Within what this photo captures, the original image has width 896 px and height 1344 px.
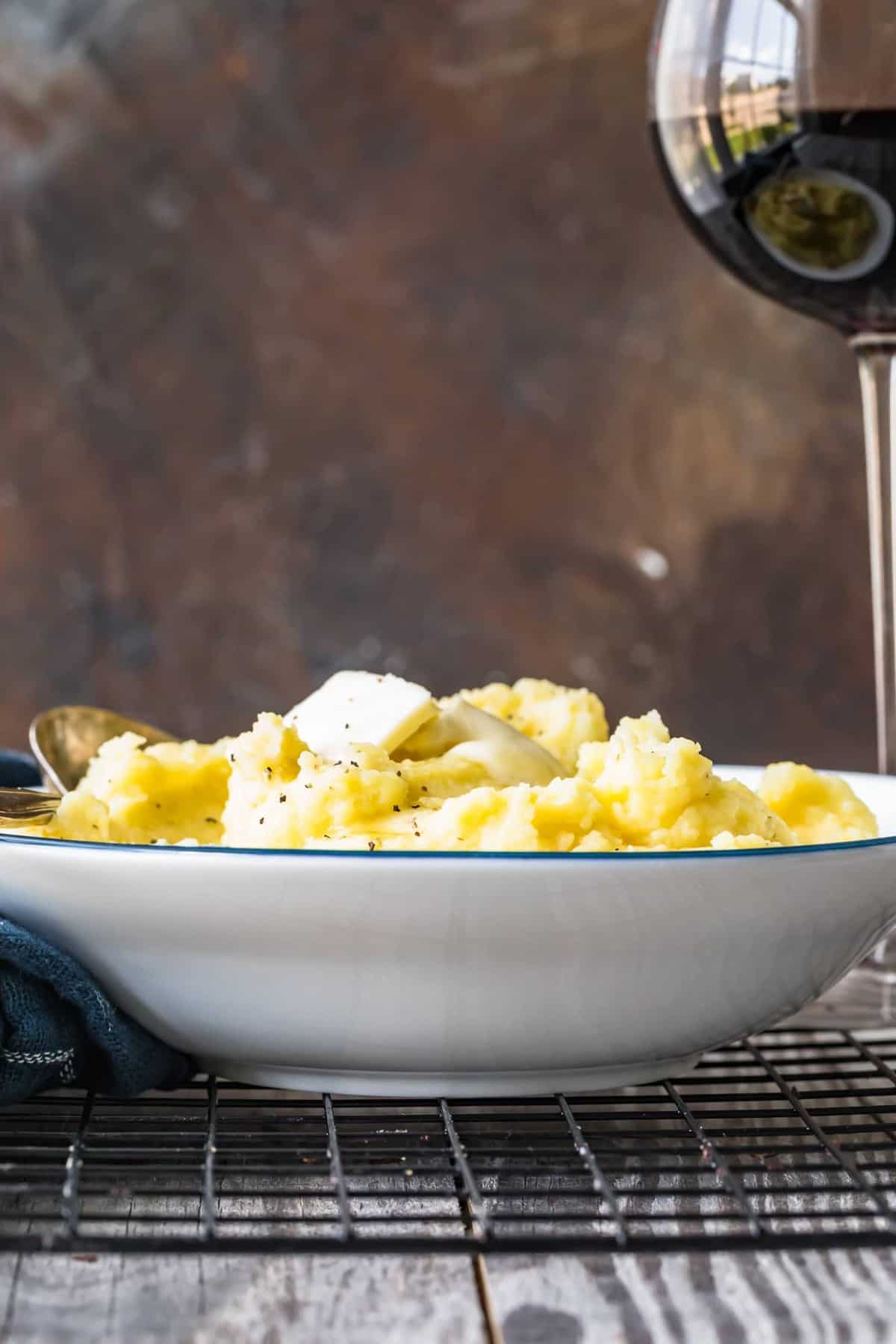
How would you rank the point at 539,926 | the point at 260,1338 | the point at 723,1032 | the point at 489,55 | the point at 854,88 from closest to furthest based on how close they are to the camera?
the point at 260,1338, the point at 539,926, the point at 723,1032, the point at 854,88, the point at 489,55

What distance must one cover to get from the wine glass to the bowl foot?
0.42m

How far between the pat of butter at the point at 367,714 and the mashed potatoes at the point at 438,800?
0.06ft

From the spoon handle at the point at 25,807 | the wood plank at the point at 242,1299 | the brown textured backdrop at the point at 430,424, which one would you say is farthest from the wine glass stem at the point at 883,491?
the brown textured backdrop at the point at 430,424

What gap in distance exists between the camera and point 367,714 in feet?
3.24

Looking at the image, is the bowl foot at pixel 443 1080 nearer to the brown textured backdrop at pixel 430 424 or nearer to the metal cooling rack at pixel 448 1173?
the metal cooling rack at pixel 448 1173

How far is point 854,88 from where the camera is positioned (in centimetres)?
122

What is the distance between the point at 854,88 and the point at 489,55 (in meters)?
2.09

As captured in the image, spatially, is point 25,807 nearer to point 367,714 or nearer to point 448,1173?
point 367,714

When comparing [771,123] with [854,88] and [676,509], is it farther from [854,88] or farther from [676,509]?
[676,509]

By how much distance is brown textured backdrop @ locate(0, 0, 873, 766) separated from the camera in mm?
3176

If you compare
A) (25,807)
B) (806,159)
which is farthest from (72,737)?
(806,159)

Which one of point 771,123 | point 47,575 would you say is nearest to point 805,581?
point 47,575

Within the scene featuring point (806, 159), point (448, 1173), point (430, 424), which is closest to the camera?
point (448, 1173)

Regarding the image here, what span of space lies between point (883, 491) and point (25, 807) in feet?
2.21
